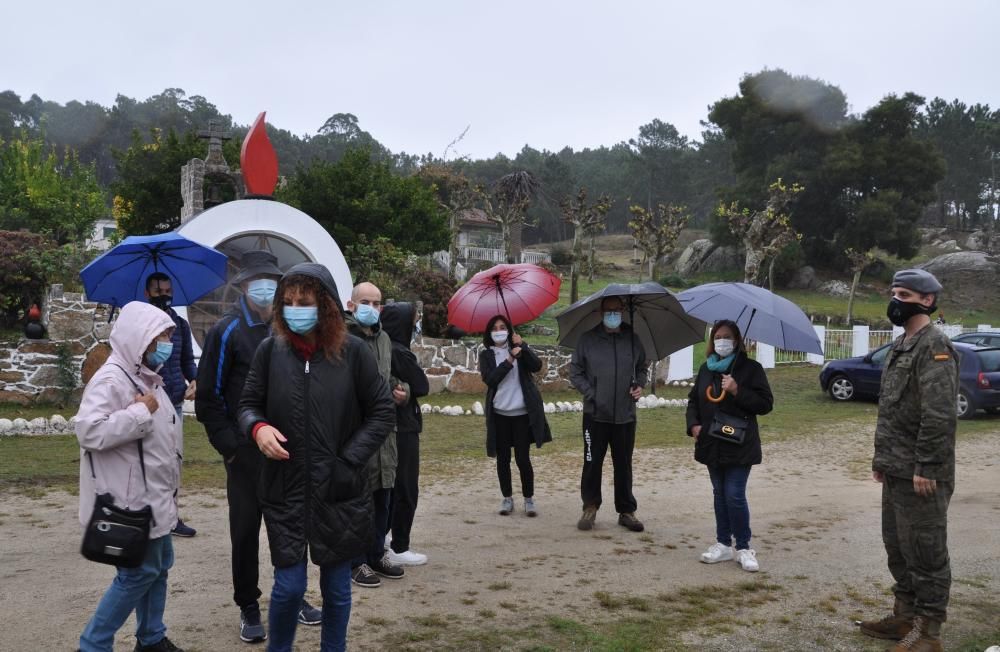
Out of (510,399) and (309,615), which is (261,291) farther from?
(510,399)

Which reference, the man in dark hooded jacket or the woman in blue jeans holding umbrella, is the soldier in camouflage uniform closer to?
the woman in blue jeans holding umbrella

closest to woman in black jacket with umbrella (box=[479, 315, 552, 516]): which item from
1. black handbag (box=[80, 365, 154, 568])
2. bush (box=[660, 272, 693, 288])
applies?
black handbag (box=[80, 365, 154, 568])

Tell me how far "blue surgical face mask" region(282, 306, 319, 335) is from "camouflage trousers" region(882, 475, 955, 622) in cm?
306

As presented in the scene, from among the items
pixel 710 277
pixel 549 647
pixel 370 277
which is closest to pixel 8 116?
pixel 710 277

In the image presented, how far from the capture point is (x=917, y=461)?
3992 mm

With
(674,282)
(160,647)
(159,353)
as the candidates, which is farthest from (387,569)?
(674,282)

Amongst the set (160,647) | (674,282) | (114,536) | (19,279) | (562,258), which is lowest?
(160,647)

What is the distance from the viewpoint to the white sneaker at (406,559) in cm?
529

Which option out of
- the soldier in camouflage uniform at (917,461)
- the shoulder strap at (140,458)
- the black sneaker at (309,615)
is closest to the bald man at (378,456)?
the black sneaker at (309,615)

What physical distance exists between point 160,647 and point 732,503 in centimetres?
357

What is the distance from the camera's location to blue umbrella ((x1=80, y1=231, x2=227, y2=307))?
6.17 metres

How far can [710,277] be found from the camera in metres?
45.8

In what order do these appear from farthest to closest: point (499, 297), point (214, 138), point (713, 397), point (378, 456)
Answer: point (214, 138) → point (499, 297) → point (713, 397) → point (378, 456)

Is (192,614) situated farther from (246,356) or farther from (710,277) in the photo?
(710,277)
